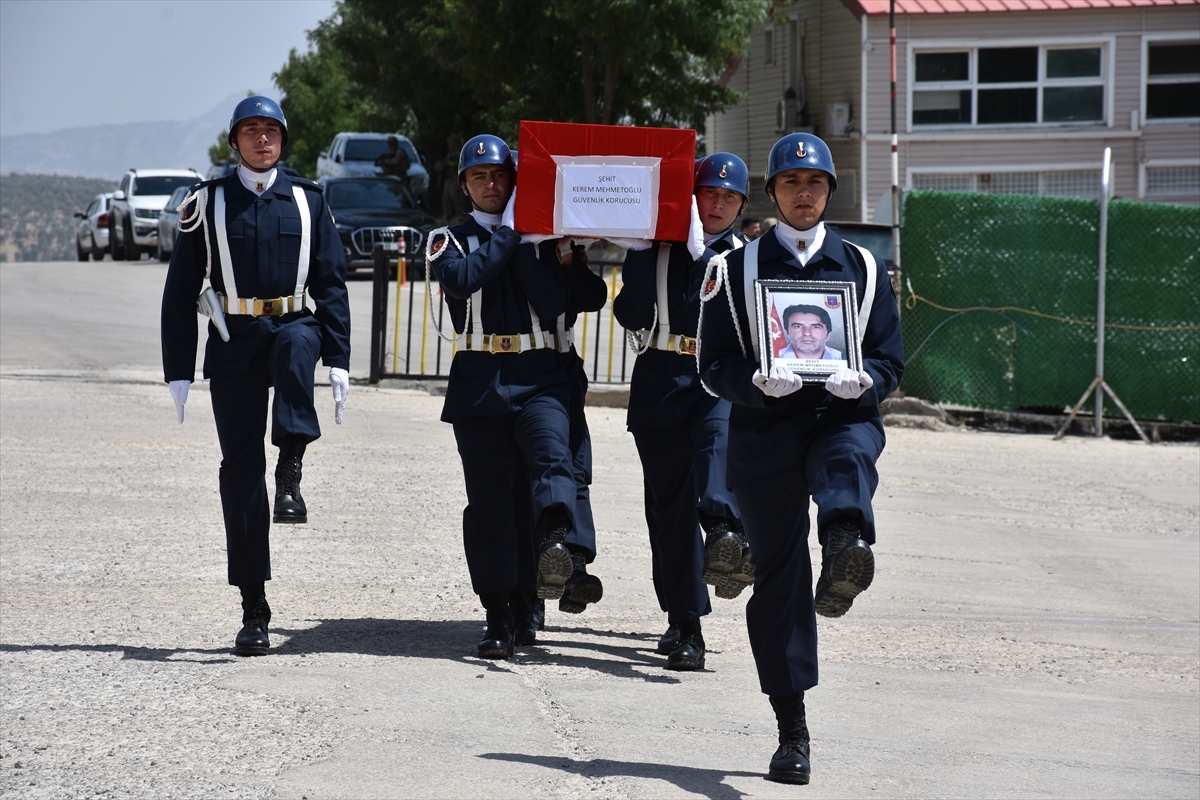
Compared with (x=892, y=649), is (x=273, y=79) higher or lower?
higher

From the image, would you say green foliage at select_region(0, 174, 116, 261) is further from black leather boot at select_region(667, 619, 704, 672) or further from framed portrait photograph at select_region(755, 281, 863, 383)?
framed portrait photograph at select_region(755, 281, 863, 383)

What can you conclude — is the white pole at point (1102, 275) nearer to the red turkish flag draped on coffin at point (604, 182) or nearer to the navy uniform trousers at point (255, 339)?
the red turkish flag draped on coffin at point (604, 182)

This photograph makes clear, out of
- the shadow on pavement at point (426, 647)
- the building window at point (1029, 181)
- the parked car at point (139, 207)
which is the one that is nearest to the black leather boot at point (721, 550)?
the shadow on pavement at point (426, 647)

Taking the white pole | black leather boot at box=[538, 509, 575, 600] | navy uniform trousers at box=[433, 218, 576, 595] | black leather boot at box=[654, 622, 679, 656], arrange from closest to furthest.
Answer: black leather boot at box=[538, 509, 575, 600] → navy uniform trousers at box=[433, 218, 576, 595] → black leather boot at box=[654, 622, 679, 656] → the white pole

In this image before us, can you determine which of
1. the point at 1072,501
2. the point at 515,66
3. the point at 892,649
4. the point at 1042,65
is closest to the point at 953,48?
the point at 1042,65

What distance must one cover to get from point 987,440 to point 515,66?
19882mm

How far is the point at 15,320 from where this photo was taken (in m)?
20.9

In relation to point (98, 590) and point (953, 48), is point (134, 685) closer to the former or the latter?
point (98, 590)

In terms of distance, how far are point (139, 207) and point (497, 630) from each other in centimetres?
2897

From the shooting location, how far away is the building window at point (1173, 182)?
32781mm

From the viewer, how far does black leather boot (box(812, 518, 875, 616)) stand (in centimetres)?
455

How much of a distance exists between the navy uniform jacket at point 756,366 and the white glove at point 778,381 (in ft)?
0.44

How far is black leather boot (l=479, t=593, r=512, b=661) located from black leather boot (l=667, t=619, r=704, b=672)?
732 millimetres

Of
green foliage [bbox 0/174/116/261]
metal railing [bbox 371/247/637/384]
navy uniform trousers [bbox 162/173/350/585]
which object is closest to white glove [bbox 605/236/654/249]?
navy uniform trousers [bbox 162/173/350/585]
